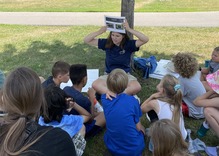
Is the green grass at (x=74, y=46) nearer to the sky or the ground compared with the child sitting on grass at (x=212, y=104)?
nearer to the ground

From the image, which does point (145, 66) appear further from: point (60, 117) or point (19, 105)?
point (19, 105)

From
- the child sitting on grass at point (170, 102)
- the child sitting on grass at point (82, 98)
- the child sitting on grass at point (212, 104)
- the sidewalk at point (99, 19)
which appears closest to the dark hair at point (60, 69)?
the child sitting on grass at point (82, 98)

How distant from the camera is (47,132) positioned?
154 centimetres

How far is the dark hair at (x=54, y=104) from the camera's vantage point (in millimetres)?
2438

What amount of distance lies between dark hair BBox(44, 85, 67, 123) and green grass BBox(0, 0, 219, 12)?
9729 mm

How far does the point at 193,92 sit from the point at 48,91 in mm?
1887

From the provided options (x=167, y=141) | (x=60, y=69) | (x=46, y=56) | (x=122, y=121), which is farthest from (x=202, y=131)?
(x=46, y=56)

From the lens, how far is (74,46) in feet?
22.4

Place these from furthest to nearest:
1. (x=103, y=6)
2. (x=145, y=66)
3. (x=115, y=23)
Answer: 1. (x=103, y=6)
2. (x=145, y=66)
3. (x=115, y=23)

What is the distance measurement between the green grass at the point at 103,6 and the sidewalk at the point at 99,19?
895 mm

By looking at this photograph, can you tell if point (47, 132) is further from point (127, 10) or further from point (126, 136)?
point (127, 10)

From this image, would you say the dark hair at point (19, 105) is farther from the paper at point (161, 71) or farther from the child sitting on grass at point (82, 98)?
the paper at point (161, 71)

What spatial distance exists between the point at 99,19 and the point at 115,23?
21.6 ft

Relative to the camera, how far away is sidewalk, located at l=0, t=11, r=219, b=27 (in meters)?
9.52
